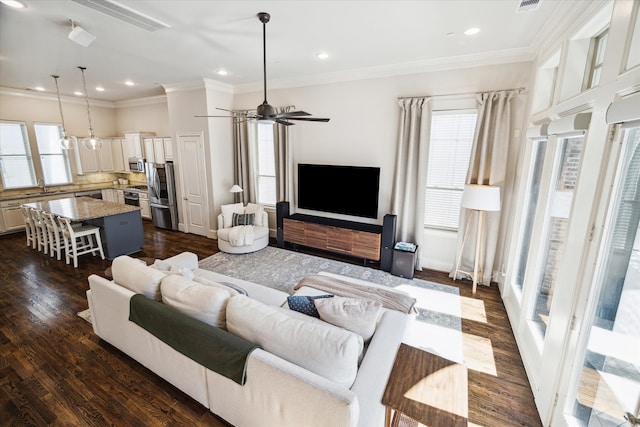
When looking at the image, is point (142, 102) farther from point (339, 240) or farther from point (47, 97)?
point (339, 240)

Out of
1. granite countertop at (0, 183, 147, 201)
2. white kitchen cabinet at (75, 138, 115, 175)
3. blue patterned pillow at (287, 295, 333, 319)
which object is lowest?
blue patterned pillow at (287, 295, 333, 319)


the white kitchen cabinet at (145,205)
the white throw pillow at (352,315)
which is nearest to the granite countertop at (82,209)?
the white kitchen cabinet at (145,205)

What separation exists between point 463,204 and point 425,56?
82.1 inches

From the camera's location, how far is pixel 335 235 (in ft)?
15.4

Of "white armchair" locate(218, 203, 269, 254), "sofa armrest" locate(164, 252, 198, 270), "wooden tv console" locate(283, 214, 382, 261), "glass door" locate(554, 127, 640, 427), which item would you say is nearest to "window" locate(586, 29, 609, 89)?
"glass door" locate(554, 127, 640, 427)

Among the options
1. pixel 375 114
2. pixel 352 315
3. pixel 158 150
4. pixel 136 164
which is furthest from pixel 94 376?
pixel 136 164

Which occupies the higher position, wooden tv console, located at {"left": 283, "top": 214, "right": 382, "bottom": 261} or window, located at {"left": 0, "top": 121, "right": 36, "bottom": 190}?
window, located at {"left": 0, "top": 121, "right": 36, "bottom": 190}

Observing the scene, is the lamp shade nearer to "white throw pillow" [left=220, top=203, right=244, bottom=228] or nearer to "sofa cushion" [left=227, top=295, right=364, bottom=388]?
"sofa cushion" [left=227, top=295, right=364, bottom=388]

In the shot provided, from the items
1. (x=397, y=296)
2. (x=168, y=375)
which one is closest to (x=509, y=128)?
(x=397, y=296)

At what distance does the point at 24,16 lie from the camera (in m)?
2.69

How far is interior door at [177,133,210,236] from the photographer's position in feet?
18.7

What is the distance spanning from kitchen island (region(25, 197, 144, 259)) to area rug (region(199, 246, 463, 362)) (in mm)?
1554

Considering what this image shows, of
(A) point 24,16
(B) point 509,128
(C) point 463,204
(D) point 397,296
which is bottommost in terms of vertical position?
(D) point 397,296

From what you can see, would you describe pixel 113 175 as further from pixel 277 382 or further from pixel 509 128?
pixel 509 128
